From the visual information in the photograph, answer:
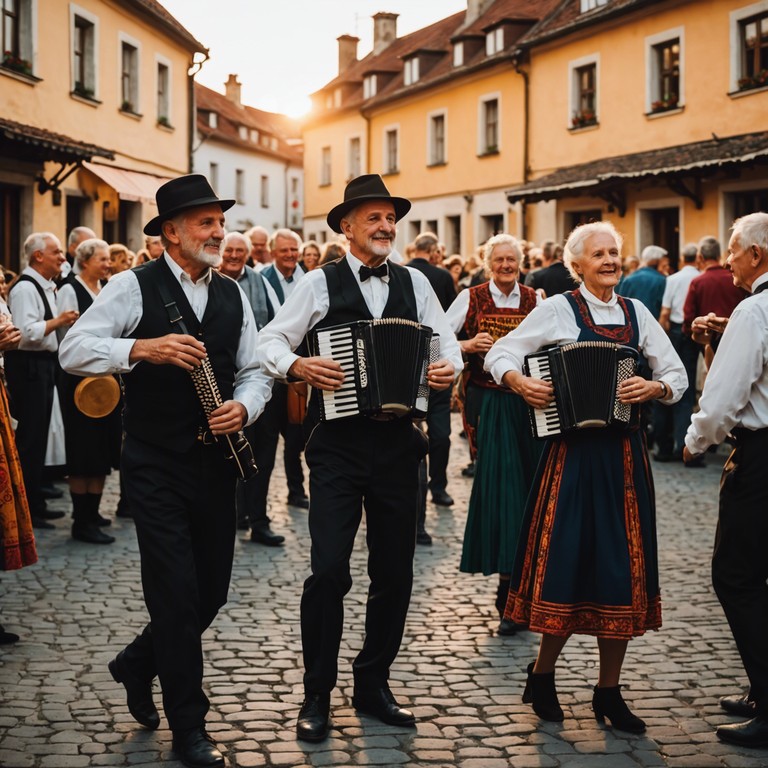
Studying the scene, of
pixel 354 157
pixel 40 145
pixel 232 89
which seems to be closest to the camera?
pixel 40 145

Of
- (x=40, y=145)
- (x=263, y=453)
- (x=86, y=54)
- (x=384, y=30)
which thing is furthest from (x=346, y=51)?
(x=263, y=453)

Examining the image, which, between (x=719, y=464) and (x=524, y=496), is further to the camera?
(x=719, y=464)

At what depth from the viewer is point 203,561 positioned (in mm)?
4805

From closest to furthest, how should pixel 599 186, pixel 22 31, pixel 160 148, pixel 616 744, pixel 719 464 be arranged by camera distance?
pixel 616 744 < pixel 719 464 < pixel 22 31 < pixel 599 186 < pixel 160 148

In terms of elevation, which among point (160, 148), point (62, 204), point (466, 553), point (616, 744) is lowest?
point (616, 744)

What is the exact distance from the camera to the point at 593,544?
4988 millimetres

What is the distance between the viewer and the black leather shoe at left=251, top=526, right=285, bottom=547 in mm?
8609

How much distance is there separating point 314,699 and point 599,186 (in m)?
20.4

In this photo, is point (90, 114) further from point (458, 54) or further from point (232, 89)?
point (232, 89)

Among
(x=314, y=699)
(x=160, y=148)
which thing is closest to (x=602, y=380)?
(x=314, y=699)

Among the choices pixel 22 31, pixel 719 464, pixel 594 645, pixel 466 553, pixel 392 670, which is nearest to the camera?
pixel 392 670

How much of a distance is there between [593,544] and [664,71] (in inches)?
843

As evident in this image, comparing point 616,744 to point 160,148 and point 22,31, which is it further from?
point 160,148

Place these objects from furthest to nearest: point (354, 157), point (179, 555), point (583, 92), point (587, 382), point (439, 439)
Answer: point (354, 157), point (583, 92), point (439, 439), point (587, 382), point (179, 555)
